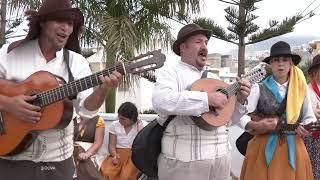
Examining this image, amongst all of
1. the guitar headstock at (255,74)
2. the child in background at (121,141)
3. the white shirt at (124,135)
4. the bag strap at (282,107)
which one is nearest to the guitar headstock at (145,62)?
the guitar headstock at (255,74)

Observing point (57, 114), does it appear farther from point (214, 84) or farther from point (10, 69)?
point (214, 84)

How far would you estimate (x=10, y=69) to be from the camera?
288 centimetres

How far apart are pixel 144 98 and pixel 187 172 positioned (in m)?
17.2

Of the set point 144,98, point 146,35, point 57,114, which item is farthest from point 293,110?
point 144,98

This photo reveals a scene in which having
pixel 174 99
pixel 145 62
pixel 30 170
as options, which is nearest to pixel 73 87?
pixel 145 62

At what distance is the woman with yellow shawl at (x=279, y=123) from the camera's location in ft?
13.2

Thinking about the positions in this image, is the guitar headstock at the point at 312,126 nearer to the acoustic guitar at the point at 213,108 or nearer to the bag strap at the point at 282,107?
the bag strap at the point at 282,107

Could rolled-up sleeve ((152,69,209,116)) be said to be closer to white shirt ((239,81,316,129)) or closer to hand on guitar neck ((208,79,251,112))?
hand on guitar neck ((208,79,251,112))

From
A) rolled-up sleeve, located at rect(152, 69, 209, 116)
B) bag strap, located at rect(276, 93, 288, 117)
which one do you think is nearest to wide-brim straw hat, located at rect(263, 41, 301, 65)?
bag strap, located at rect(276, 93, 288, 117)

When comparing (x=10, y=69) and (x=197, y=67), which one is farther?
(x=197, y=67)

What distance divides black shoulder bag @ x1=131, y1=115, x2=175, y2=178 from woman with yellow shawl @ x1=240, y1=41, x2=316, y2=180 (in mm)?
861

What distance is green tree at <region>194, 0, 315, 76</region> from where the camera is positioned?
10445 millimetres

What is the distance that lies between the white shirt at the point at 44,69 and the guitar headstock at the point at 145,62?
0.31 m

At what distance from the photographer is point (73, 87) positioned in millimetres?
2777
